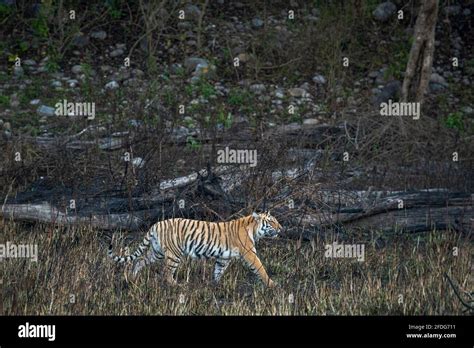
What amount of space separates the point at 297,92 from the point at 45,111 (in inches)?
157

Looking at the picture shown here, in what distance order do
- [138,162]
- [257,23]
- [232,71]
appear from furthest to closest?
[257,23], [232,71], [138,162]

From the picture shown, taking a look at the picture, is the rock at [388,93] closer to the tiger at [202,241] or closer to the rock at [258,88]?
the rock at [258,88]

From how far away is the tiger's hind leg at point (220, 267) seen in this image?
400 inches

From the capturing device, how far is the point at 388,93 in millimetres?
16719

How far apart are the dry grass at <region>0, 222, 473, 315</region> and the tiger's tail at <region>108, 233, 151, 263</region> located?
0.31 ft

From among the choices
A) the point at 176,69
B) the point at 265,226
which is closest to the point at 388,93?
the point at 176,69

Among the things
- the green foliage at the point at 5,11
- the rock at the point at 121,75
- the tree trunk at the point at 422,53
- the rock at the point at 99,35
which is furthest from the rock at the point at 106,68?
the tree trunk at the point at 422,53

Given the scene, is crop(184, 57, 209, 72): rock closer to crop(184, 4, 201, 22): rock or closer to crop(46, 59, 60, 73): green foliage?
crop(184, 4, 201, 22): rock

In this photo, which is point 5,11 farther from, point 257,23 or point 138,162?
point 138,162

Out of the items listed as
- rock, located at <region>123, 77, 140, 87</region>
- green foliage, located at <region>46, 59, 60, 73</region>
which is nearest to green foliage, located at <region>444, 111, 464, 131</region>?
rock, located at <region>123, 77, 140, 87</region>

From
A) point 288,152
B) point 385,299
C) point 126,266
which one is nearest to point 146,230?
point 126,266

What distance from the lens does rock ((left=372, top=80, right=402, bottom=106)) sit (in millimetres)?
16594

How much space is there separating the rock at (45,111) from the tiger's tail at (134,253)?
570 centimetres

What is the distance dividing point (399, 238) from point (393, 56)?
7270mm
